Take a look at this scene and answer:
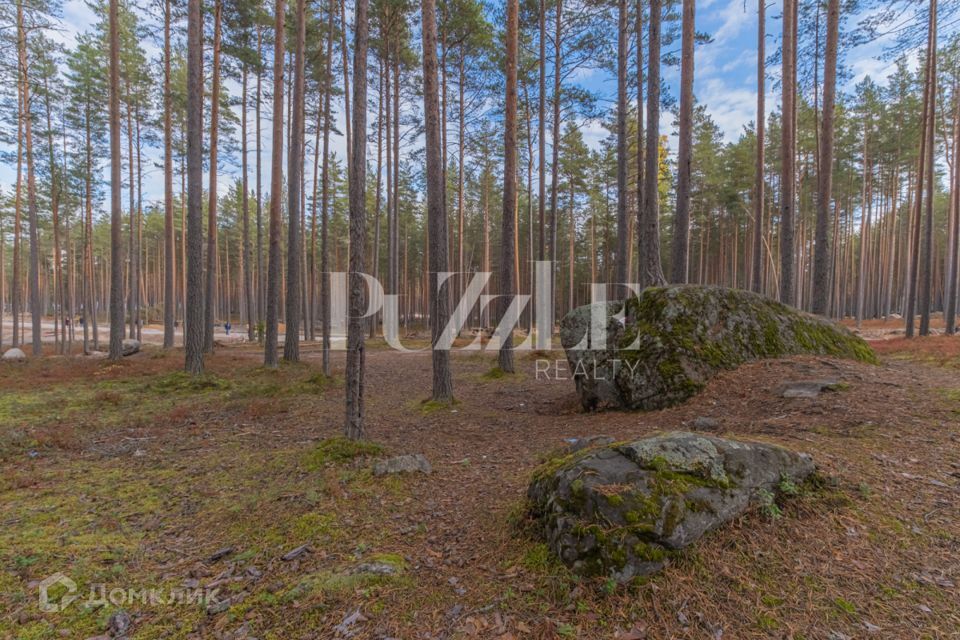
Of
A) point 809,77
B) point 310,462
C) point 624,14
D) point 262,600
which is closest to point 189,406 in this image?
point 310,462

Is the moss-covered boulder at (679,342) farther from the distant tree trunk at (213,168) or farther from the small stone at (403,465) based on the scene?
the distant tree trunk at (213,168)

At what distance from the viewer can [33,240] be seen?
636 inches

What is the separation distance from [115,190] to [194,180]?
17.9 feet

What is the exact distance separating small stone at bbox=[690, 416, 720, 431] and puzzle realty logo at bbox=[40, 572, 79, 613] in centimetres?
585

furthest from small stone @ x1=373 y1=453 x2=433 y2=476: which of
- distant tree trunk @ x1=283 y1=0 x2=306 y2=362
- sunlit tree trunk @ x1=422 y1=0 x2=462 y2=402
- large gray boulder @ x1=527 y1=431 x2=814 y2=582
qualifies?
distant tree trunk @ x1=283 y1=0 x2=306 y2=362

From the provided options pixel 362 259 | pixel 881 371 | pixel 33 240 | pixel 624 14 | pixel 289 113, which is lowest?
pixel 881 371

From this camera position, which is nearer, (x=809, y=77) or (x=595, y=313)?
(x=595, y=313)

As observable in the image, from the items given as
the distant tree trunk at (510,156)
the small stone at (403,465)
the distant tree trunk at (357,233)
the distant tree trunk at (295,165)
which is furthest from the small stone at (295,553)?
the distant tree trunk at (295,165)

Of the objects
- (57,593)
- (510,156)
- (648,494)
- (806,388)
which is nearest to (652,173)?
(510,156)

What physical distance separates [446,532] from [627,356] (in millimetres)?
4939

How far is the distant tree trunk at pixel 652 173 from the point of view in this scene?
9367mm

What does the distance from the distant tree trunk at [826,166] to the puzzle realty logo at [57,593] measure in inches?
539

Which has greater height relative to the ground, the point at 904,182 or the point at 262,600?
the point at 904,182

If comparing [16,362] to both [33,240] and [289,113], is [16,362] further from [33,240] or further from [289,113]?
[289,113]
